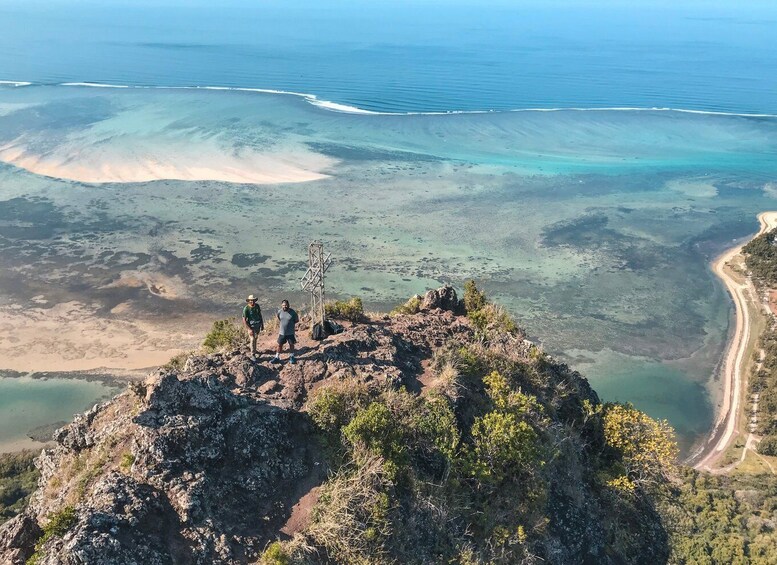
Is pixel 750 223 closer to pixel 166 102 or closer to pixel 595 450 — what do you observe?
pixel 595 450

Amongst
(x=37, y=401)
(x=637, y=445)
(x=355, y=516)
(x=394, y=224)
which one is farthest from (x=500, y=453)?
(x=394, y=224)

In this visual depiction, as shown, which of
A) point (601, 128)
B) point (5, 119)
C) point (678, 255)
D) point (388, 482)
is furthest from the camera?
point (601, 128)

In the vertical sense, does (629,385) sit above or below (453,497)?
below

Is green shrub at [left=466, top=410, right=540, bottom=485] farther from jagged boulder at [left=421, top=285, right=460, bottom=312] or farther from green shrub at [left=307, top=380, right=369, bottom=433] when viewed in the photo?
jagged boulder at [left=421, top=285, right=460, bottom=312]

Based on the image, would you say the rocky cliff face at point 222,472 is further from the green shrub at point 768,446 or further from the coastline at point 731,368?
the green shrub at point 768,446

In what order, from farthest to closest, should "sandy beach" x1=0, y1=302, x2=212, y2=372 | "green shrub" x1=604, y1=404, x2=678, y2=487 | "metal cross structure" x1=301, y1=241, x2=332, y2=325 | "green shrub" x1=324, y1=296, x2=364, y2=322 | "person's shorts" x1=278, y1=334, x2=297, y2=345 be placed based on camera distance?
"sandy beach" x1=0, y1=302, x2=212, y2=372, "green shrub" x1=324, y1=296, x2=364, y2=322, "metal cross structure" x1=301, y1=241, x2=332, y2=325, "green shrub" x1=604, y1=404, x2=678, y2=487, "person's shorts" x1=278, y1=334, x2=297, y2=345

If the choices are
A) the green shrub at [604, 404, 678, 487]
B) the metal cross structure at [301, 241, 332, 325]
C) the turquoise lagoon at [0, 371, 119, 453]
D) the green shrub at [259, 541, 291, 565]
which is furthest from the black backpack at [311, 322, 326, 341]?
the turquoise lagoon at [0, 371, 119, 453]

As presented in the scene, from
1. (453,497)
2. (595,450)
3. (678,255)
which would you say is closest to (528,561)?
(453,497)
